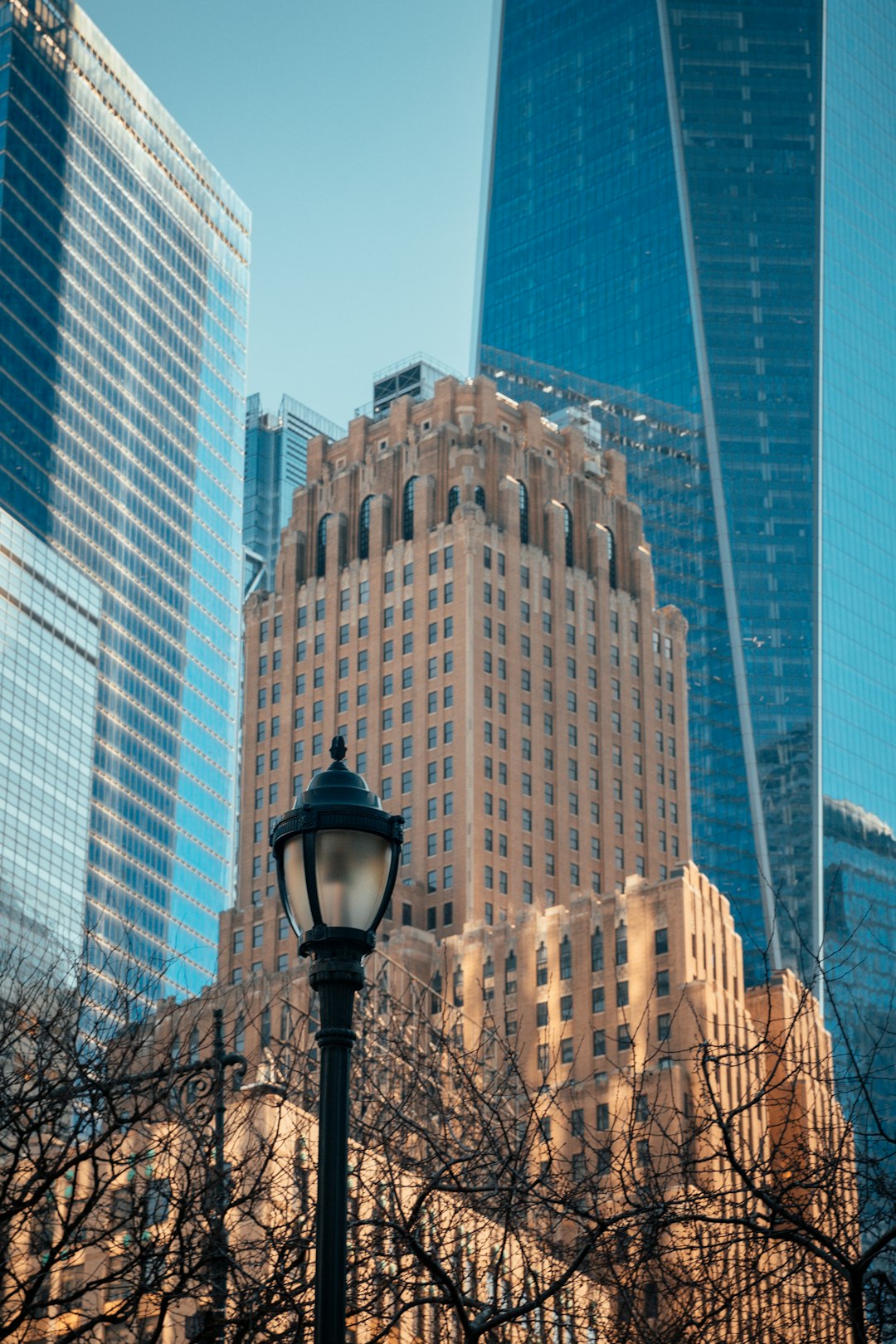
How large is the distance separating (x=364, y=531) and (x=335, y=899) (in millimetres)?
157721

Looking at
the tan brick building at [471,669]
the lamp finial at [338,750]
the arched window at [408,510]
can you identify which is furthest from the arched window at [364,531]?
the lamp finial at [338,750]

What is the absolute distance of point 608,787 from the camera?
6506 inches

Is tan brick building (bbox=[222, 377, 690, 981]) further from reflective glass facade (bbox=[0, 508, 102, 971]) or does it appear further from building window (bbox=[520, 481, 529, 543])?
reflective glass facade (bbox=[0, 508, 102, 971])

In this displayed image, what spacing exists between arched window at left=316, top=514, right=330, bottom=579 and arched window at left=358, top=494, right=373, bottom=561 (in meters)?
3.25

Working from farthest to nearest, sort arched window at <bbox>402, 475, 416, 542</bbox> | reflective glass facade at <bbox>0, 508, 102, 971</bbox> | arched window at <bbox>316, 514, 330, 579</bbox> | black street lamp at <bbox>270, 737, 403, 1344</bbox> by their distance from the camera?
1. arched window at <bbox>316, 514, 330, 579</bbox>
2. reflective glass facade at <bbox>0, 508, 102, 971</bbox>
3. arched window at <bbox>402, 475, 416, 542</bbox>
4. black street lamp at <bbox>270, 737, 403, 1344</bbox>

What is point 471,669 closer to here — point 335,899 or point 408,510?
point 408,510

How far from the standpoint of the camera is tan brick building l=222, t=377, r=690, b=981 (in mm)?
153750

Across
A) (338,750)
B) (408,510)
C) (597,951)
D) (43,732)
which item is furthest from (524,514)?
(338,750)

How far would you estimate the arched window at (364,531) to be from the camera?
565 feet

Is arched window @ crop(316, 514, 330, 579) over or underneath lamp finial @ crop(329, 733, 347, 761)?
over

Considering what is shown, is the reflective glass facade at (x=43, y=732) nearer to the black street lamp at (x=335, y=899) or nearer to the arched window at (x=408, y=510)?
the arched window at (x=408, y=510)

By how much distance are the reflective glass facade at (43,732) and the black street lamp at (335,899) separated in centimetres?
14898

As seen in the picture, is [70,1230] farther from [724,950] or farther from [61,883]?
[61,883]

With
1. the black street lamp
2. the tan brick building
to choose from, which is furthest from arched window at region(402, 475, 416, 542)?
the black street lamp
